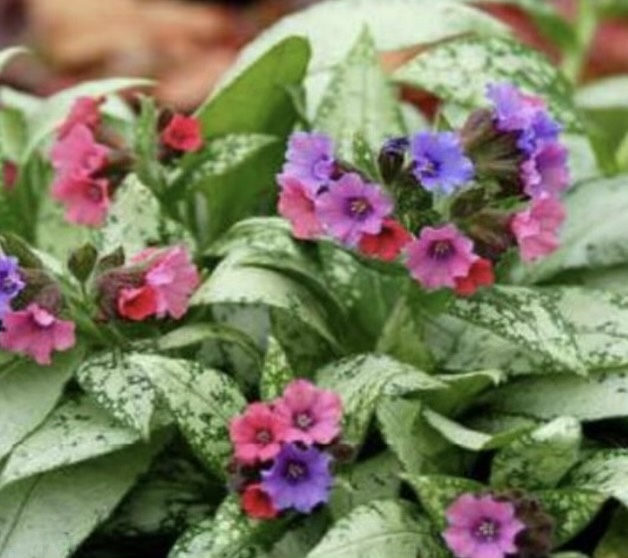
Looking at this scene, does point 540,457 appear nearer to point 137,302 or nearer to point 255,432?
point 255,432

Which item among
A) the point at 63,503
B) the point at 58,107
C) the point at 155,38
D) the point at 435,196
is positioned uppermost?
the point at 435,196

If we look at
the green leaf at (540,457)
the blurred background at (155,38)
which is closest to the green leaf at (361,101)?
the green leaf at (540,457)

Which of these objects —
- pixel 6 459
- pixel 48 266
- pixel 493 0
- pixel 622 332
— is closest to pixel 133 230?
pixel 48 266

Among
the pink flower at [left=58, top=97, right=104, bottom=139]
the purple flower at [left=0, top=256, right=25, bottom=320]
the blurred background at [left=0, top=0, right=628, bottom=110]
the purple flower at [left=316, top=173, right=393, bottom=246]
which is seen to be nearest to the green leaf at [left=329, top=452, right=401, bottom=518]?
the purple flower at [left=316, top=173, right=393, bottom=246]

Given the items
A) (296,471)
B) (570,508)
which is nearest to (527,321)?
(570,508)

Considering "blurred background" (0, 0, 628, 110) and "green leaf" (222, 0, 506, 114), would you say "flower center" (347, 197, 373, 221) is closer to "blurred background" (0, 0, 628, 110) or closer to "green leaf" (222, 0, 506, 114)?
"green leaf" (222, 0, 506, 114)

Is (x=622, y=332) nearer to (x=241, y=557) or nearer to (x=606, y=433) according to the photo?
(x=606, y=433)

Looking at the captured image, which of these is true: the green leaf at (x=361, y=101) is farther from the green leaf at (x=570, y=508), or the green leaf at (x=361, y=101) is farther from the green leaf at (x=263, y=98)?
the green leaf at (x=570, y=508)
